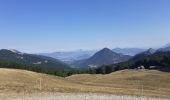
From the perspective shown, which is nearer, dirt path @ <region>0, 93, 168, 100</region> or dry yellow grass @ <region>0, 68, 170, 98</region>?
dirt path @ <region>0, 93, 168, 100</region>

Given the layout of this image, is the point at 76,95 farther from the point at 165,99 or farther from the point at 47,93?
the point at 165,99

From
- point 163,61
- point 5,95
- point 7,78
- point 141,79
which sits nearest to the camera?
point 5,95

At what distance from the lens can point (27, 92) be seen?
4769cm

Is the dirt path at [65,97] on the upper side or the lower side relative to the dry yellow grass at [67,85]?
lower

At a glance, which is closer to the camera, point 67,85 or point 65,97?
point 65,97

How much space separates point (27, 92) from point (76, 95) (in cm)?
617

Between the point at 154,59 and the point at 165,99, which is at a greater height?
the point at 154,59

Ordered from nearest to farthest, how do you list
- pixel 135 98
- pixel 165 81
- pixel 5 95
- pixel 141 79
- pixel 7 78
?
pixel 5 95 < pixel 135 98 < pixel 7 78 < pixel 165 81 < pixel 141 79

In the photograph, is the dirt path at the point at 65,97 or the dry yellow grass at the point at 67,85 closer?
the dirt path at the point at 65,97

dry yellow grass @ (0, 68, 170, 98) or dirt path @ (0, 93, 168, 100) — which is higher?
dry yellow grass @ (0, 68, 170, 98)

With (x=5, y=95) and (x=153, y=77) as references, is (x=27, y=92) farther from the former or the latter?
(x=153, y=77)

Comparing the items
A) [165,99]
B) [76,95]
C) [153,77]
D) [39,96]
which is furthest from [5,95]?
[153,77]

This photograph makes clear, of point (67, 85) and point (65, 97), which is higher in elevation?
point (67, 85)

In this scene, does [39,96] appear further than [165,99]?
No
